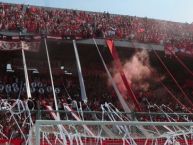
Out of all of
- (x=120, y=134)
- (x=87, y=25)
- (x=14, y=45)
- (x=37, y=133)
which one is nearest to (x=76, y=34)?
(x=87, y=25)

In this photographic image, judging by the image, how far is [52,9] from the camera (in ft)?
106

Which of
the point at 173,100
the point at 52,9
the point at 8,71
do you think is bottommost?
the point at 173,100

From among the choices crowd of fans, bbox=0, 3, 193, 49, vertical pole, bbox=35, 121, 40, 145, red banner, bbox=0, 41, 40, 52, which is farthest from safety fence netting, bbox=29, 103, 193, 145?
crowd of fans, bbox=0, 3, 193, 49

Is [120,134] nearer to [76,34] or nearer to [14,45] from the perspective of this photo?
[14,45]

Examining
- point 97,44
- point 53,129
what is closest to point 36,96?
point 97,44

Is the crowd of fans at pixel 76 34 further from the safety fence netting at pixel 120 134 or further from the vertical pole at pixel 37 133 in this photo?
the vertical pole at pixel 37 133

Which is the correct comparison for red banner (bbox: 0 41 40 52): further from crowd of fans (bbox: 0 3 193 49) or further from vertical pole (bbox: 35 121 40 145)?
vertical pole (bbox: 35 121 40 145)

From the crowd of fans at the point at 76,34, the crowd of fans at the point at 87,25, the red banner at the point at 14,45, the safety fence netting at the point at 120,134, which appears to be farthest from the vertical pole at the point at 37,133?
the crowd of fans at the point at 87,25

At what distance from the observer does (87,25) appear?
31.1 m

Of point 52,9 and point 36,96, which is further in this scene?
point 52,9

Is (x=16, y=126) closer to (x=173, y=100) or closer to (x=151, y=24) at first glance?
(x=173, y=100)

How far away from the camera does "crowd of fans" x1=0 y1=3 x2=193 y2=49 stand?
92.1ft

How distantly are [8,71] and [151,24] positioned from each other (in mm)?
12579

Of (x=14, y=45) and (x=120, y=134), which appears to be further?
(x=14, y=45)
